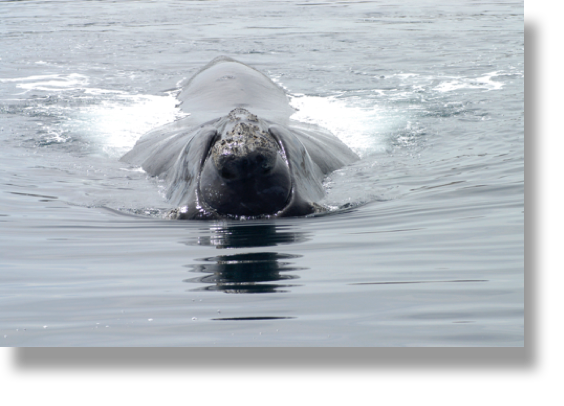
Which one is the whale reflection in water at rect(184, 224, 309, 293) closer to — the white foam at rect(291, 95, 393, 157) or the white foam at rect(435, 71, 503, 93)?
the white foam at rect(291, 95, 393, 157)

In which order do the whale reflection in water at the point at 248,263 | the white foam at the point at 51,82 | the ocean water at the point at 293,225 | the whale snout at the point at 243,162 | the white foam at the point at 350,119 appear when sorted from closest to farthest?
the ocean water at the point at 293,225
the whale reflection in water at the point at 248,263
the whale snout at the point at 243,162
the white foam at the point at 350,119
the white foam at the point at 51,82

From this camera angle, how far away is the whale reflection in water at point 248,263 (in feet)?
14.0

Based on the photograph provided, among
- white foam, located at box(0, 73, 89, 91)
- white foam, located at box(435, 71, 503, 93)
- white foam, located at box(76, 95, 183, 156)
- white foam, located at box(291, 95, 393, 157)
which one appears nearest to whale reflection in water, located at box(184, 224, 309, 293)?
white foam, located at box(291, 95, 393, 157)

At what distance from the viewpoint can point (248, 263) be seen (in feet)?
15.6

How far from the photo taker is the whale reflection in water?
4.28 m

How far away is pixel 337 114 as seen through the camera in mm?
12344

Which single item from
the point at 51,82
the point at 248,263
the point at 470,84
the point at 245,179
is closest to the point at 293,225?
the point at 245,179

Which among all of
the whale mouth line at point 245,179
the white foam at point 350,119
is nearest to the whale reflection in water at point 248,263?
the whale mouth line at point 245,179

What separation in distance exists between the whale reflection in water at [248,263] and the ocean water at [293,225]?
0.02 metres

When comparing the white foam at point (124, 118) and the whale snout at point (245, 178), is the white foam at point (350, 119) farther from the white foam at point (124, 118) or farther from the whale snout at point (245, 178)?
the whale snout at point (245, 178)

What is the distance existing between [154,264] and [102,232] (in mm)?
1150

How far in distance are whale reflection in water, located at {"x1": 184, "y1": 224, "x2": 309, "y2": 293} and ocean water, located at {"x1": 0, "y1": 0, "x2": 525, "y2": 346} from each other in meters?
0.02
